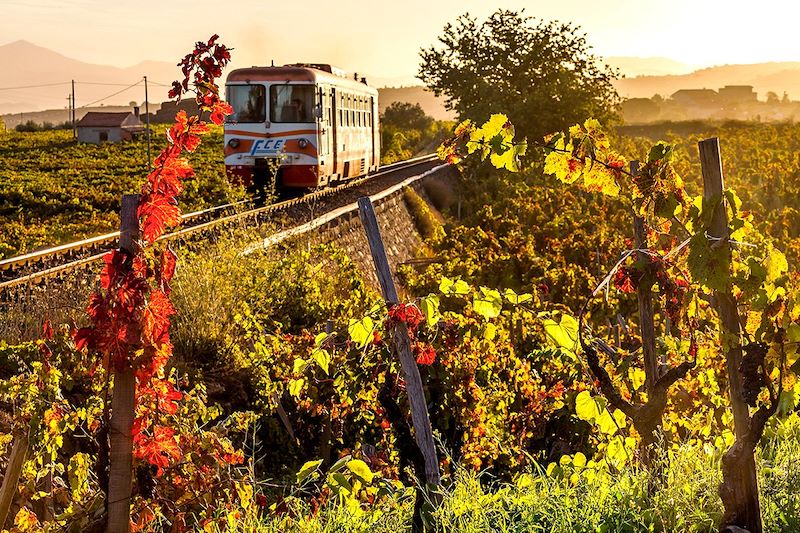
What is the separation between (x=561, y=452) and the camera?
826 cm

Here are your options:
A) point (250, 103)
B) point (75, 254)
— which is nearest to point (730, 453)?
point (75, 254)

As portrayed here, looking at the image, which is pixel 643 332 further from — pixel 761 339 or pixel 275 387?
pixel 275 387

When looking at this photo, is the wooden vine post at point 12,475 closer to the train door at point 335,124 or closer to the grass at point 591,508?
the grass at point 591,508

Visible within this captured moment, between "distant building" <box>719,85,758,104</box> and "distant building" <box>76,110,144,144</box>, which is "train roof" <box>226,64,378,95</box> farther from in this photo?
"distant building" <box>719,85,758,104</box>

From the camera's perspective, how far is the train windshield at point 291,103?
2144 cm

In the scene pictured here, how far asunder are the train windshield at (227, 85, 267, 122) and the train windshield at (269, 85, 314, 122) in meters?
0.22

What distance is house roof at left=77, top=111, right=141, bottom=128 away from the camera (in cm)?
7838

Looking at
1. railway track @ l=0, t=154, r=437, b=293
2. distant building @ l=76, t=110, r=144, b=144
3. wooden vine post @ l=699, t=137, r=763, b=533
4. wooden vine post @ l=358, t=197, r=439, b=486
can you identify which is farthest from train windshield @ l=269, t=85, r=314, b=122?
distant building @ l=76, t=110, r=144, b=144

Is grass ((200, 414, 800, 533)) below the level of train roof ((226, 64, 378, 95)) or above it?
below

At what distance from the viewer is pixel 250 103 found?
22047 mm

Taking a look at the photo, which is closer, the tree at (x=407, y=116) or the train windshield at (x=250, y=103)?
the train windshield at (x=250, y=103)

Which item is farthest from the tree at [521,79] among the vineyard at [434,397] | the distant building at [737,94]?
the distant building at [737,94]

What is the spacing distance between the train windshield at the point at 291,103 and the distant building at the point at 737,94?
527ft

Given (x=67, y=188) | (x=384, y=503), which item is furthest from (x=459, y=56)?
(x=384, y=503)
